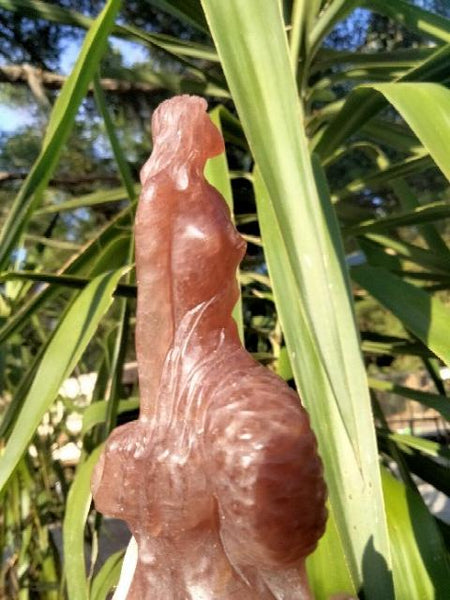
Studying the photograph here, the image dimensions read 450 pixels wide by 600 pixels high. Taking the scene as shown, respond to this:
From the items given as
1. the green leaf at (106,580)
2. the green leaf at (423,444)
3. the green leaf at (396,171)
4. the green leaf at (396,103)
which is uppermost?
the green leaf at (396,103)

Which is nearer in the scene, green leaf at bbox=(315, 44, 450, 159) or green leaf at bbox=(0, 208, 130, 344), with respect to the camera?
green leaf at bbox=(315, 44, 450, 159)

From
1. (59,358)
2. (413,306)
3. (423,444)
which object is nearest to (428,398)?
(423,444)

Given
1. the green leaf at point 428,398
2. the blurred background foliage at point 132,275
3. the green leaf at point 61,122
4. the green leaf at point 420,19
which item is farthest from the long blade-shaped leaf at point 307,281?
the green leaf at point 420,19

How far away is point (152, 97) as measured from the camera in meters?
1.73

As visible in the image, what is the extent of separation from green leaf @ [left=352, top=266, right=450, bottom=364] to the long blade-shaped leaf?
0.31 feet

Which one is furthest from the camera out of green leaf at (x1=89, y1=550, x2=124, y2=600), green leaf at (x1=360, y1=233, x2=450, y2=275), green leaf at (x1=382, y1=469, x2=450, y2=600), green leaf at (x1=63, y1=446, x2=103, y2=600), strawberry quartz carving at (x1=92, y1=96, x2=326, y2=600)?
green leaf at (x1=360, y1=233, x2=450, y2=275)

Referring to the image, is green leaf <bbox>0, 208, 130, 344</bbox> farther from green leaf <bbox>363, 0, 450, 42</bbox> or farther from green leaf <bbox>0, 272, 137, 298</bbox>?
green leaf <bbox>363, 0, 450, 42</bbox>

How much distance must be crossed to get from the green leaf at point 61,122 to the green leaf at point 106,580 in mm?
356

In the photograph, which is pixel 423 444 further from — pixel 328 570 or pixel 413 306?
pixel 328 570

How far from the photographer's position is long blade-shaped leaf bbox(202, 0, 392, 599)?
468mm

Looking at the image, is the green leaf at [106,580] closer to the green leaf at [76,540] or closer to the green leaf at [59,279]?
the green leaf at [76,540]

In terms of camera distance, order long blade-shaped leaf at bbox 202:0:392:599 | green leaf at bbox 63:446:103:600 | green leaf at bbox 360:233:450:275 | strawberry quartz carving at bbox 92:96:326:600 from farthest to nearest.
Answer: green leaf at bbox 360:233:450:275, green leaf at bbox 63:446:103:600, long blade-shaped leaf at bbox 202:0:392:599, strawberry quartz carving at bbox 92:96:326:600

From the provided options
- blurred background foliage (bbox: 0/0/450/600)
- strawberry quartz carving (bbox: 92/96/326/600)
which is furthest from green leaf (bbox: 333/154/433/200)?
strawberry quartz carving (bbox: 92/96/326/600)

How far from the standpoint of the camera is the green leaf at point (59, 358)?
64 centimetres
